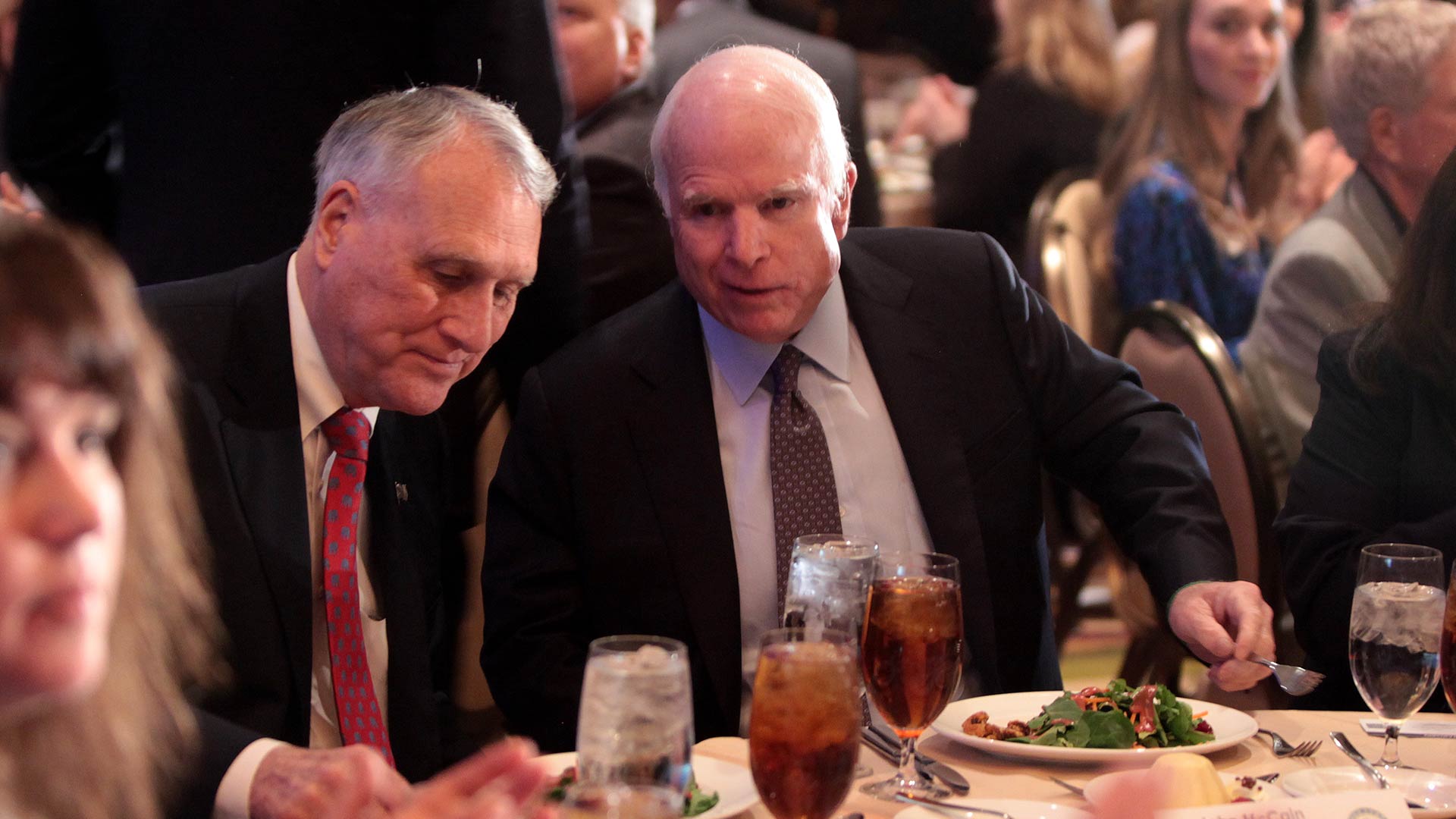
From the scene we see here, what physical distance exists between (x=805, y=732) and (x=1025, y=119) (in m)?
3.89

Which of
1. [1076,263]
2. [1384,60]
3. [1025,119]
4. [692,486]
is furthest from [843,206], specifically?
[1025,119]

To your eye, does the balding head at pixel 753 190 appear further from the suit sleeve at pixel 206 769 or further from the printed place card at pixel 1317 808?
the printed place card at pixel 1317 808

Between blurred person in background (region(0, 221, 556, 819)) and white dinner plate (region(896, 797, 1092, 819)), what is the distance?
39 centimetres

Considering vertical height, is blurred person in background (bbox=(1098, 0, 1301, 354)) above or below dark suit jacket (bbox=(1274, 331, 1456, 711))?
above

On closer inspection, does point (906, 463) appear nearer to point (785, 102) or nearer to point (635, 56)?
point (785, 102)

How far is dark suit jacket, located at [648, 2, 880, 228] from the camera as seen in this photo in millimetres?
3414

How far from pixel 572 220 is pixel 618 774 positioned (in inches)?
48.8

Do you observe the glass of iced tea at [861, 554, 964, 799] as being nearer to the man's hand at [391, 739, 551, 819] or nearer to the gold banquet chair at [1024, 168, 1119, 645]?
the man's hand at [391, 739, 551, 819]

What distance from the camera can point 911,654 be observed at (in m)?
1.44

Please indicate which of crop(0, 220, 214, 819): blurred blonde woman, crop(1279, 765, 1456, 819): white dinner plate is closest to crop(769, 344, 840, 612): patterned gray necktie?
crop(1279, 765, 1456, 819): white dinner plate

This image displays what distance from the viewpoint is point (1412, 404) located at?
222 cm

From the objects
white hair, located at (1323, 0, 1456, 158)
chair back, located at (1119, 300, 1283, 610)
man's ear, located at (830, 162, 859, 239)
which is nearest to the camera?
man's ear, located at (830, 162, 859, 239)

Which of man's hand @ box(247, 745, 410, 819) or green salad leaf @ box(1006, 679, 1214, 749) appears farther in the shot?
green salad leaf @ box(1006, 679, 1214, 749)

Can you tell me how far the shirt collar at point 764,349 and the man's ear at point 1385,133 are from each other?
1564 millimetres
